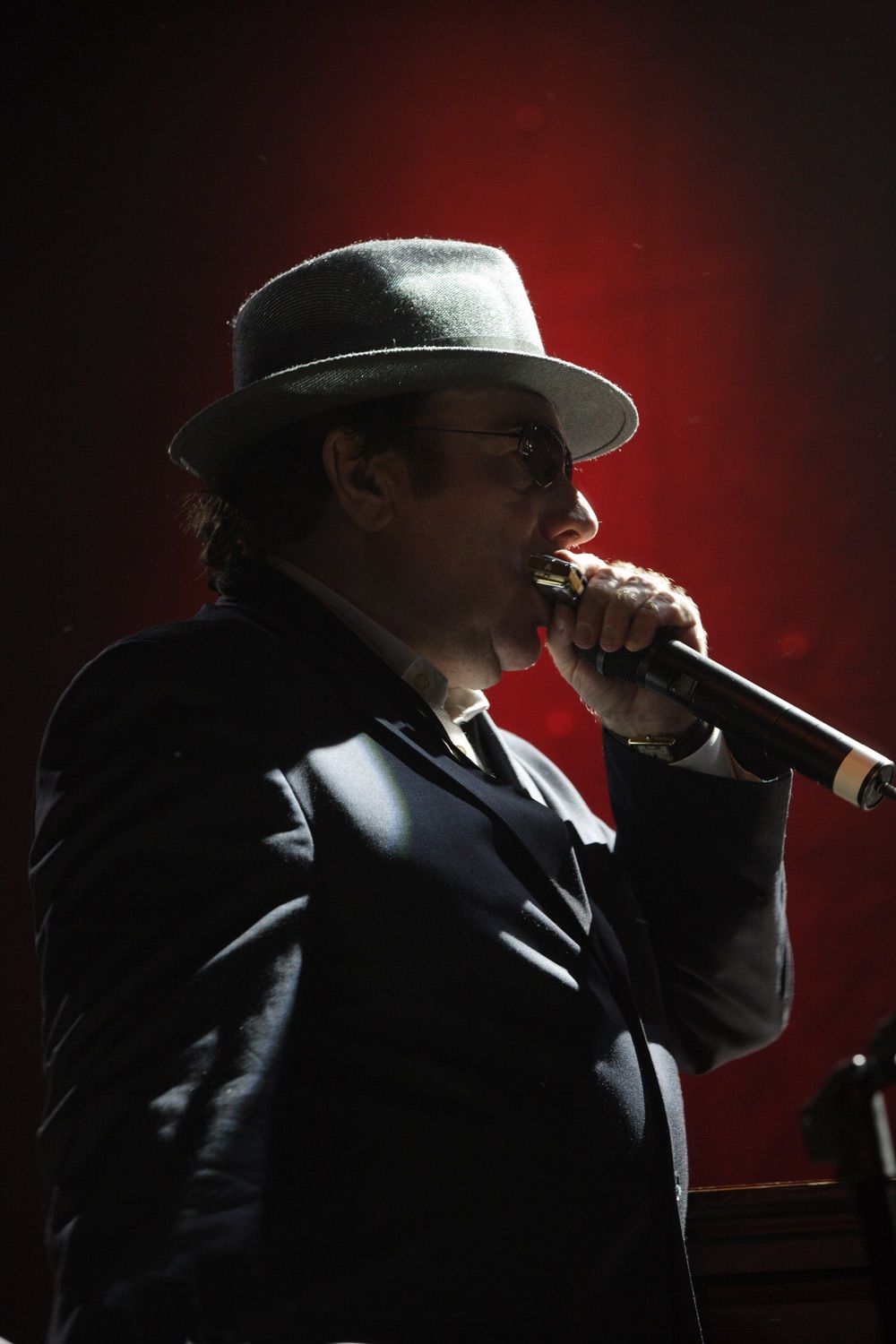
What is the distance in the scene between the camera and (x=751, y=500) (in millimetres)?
2275

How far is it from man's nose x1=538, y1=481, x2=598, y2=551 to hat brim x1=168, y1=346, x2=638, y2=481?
0.19 m

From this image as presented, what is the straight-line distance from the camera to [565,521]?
5.31 ft

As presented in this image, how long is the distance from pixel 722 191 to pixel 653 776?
1.35m

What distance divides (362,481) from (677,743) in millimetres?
590

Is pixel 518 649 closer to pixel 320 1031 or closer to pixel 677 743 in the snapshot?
pixel 677 743

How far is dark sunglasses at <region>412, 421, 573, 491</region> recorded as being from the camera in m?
1.61

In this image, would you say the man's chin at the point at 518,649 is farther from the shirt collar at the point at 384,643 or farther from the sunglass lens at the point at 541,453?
the sunglass lens at the point at 541,453

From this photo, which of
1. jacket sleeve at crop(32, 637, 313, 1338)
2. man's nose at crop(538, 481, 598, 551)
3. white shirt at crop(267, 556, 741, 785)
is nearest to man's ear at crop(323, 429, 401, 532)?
white shirt at crop(267, 556, 741, 785)

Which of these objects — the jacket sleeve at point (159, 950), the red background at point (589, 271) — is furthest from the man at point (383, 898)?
the red background at point (589, 271)

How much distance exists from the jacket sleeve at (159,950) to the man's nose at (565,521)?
583 millimetres

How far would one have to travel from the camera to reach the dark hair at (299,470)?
63.4 inches

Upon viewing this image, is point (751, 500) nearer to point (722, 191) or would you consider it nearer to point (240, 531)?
point (722, 191)

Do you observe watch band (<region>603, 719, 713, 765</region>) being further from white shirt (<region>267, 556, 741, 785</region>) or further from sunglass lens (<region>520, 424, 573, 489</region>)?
sunglass lens (<region>520, 424, 573, 489</region>)

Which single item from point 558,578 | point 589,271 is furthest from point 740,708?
point 589,271
